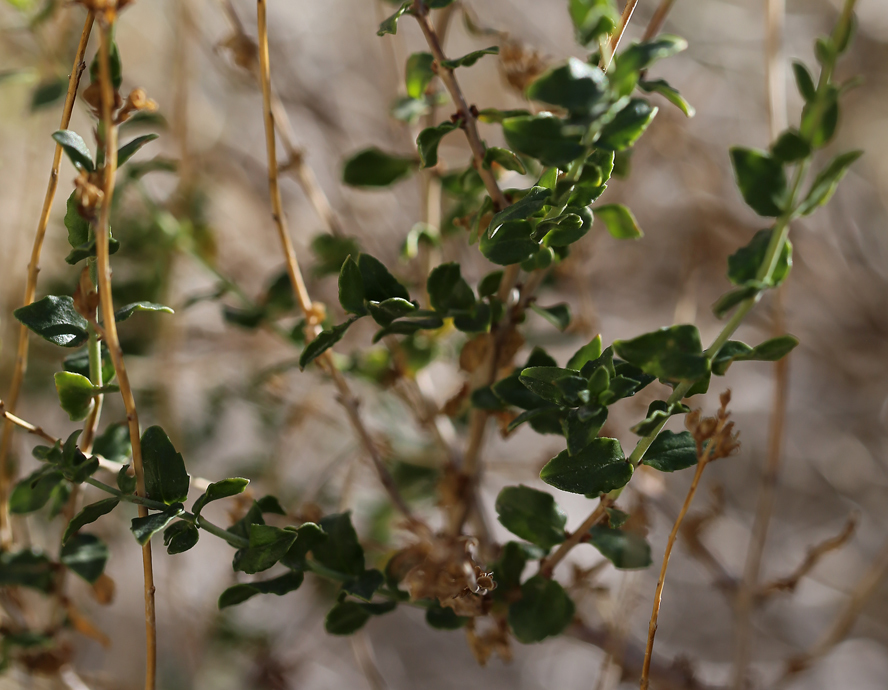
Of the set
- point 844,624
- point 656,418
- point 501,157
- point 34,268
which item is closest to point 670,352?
point 656,418

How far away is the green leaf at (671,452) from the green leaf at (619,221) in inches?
4.2

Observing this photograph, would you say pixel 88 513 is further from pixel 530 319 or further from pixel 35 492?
pixel 530 319

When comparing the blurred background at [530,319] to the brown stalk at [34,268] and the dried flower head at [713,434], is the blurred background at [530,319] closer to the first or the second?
the brown stalk at [34,268]

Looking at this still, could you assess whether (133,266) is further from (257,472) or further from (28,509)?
(28,509)

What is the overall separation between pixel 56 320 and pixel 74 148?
3.4 inches

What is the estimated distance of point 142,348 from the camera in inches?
26.1

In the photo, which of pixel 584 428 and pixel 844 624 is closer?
pixel 584 428

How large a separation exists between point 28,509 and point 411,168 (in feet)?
1.06

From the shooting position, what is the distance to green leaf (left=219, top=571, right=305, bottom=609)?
357 mm

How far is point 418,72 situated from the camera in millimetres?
382

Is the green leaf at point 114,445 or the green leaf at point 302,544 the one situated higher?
the green leaf at point 114,445

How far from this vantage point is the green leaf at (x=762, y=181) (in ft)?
0.94

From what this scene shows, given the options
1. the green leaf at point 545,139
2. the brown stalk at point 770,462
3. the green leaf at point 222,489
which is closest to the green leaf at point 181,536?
the green leaf at point 222,489

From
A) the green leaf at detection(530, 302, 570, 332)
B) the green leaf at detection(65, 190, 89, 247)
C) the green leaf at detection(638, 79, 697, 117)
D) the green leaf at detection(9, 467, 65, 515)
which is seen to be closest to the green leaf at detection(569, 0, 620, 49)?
the green leaf at detection(638, 79, 697, 117)
